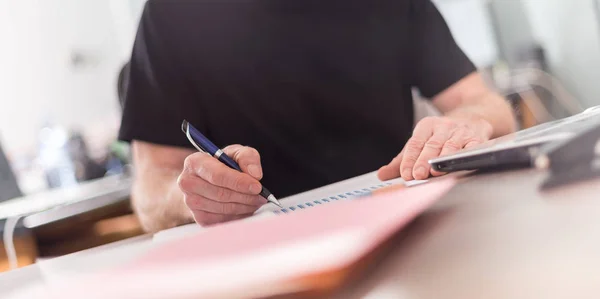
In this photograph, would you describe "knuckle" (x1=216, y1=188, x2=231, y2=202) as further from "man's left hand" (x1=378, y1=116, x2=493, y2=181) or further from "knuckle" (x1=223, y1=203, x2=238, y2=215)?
"man's left hand" (x1=378, y1=116, x2=493, y2=181)

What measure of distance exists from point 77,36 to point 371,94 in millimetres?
346

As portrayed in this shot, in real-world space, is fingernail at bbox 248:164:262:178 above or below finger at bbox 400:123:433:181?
above

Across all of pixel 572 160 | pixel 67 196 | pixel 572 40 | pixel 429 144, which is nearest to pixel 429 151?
pixel 429 144

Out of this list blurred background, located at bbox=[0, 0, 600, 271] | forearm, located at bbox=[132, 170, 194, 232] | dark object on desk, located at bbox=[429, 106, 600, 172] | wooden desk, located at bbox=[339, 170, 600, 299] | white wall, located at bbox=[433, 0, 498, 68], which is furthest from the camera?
white wall, located at bbox=[433, 0, 498, 68]

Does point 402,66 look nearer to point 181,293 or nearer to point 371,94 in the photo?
point 371,94

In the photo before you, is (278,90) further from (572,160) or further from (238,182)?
(572,160)

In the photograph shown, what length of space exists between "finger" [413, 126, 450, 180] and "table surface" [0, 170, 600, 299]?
72 mm

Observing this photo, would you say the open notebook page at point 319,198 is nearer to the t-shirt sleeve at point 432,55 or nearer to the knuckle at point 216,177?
the knuckle at point 216,177

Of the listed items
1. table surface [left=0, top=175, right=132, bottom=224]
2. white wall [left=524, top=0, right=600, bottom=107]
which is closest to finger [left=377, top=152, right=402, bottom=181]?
table surface [left=0, top=175, right=132, bottom=224]

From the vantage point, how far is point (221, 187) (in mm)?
306

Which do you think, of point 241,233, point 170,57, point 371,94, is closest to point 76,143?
point 170,57

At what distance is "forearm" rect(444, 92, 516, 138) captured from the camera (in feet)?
1.47

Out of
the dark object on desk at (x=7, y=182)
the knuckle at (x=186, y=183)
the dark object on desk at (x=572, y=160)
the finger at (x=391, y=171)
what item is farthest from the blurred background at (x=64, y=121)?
the dark object on desk at (x=572, y=160)

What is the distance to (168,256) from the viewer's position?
160mm
